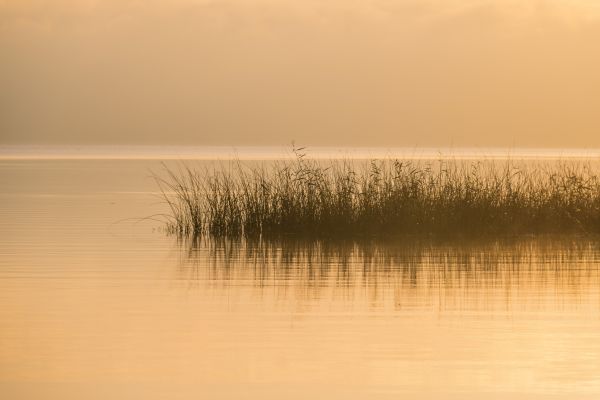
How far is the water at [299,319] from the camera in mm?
6629

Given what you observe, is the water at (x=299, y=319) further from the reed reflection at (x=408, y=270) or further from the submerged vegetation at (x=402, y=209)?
the submerged vegetation at (x=402, y=209)

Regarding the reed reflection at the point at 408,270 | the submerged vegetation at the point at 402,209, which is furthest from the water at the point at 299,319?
the submerged vegetation at the point at 402,209

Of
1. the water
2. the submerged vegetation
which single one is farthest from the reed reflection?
the submerged vegetation

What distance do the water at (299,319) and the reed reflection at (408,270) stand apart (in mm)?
25

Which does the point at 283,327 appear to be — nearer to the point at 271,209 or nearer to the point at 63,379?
the point at 63,379

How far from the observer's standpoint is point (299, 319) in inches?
348

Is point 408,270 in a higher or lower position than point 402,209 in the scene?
lower

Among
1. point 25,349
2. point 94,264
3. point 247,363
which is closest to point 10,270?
point 94,264

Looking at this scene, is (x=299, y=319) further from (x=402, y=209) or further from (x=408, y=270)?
(x=402, y=209)

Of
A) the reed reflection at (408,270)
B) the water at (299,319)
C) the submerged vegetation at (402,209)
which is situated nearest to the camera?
the water at (299,319)

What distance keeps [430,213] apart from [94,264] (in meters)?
→ 4.60

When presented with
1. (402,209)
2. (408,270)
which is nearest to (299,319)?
(408,270)

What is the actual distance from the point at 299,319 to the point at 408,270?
3.24 m

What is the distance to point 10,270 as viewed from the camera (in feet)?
39.5
